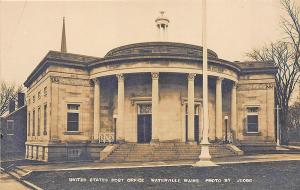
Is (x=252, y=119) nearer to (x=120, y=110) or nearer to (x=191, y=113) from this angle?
(x=191, y=113)

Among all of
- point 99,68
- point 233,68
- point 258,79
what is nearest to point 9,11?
point 99,68

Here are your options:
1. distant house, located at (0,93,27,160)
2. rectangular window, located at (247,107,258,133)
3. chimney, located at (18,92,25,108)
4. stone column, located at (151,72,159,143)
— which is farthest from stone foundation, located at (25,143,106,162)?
chimney, located at (18,92,25,108)

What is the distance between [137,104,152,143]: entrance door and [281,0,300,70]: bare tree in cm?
1127

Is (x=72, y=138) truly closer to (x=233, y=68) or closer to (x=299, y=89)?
(x=233, y=68)

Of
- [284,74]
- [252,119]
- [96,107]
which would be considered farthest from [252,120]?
[96,107]

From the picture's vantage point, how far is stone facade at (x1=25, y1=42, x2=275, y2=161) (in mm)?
24438

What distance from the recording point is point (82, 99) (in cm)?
2673

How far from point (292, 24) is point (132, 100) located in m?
13.6

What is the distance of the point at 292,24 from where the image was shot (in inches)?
1131

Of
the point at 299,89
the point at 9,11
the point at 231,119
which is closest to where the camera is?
the point at 9,11

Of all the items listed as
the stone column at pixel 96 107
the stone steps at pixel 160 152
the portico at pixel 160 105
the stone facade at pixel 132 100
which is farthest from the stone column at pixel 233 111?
the stone column at pixel 96 107

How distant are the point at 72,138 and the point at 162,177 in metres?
11.9

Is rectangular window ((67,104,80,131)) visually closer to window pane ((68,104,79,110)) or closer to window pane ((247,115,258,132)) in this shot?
window pane ((68,104,79,110))

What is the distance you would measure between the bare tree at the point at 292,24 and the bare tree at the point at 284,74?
112 cm
